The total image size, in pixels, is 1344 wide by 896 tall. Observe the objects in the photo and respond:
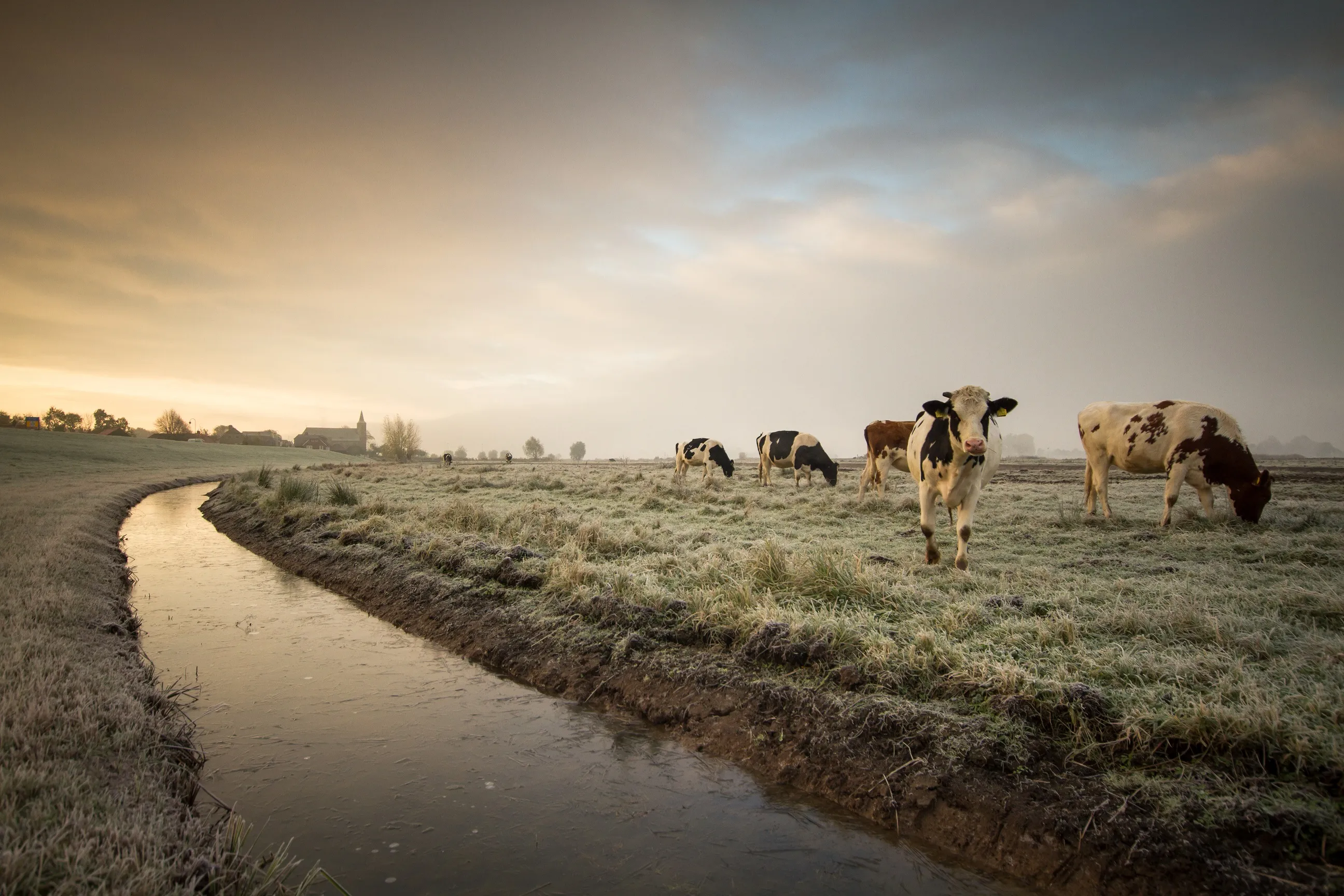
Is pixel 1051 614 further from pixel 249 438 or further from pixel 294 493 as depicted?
pixel 249 438

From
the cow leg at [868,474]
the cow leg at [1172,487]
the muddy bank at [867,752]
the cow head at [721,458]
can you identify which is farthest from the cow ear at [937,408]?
the cow head at [721,458]

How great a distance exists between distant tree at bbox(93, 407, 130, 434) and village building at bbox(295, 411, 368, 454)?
23788 mm

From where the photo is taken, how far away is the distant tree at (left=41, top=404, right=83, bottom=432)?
81.2 m

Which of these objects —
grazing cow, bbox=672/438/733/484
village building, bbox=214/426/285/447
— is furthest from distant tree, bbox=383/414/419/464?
grazing cow, bbox=672/438/733/484

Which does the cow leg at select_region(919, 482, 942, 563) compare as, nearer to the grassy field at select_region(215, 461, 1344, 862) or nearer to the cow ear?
the grassy field at select_region(215, 461, 1344, 862)

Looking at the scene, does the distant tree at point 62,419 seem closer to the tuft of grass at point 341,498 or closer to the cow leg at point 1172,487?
the tuft of grass at point 341,498

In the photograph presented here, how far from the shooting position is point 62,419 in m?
86.0

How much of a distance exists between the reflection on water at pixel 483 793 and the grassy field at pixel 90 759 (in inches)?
19.5

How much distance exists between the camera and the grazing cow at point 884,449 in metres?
18.1

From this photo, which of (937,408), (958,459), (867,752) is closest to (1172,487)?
(958,459)

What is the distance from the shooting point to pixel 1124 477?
27.0m

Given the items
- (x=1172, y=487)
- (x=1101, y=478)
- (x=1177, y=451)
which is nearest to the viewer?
(x=1172, y=487)

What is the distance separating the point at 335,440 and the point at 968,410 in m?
150

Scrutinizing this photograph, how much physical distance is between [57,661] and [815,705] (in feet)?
21.3
